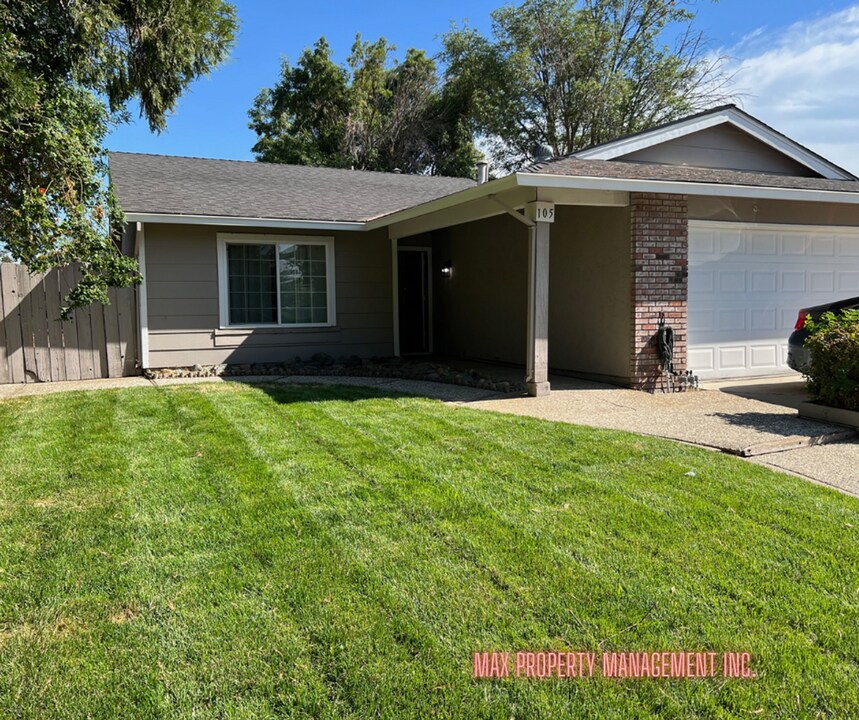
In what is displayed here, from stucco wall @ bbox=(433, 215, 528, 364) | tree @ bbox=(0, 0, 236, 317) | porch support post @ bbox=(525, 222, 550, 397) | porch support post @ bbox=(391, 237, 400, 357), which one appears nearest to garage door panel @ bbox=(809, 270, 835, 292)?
stucco wall @ bbox=(433, 215, 528, 364)

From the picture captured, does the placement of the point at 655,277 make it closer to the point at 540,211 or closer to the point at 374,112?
the point at 540,211

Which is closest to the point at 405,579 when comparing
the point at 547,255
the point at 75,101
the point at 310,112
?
the point at 547,255

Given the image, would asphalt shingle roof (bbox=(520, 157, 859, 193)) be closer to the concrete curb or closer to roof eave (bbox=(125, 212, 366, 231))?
the concrete curb

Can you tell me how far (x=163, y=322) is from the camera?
1003cm

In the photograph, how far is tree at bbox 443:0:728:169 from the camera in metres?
25.7

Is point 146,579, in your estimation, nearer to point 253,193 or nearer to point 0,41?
point 0,41

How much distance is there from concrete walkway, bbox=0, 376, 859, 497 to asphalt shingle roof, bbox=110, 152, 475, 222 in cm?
291

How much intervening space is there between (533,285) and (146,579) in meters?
5.71

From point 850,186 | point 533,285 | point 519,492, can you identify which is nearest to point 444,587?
point 519,492

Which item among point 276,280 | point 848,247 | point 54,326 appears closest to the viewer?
point 54,326

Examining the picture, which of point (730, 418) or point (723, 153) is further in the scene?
point (723, 153)

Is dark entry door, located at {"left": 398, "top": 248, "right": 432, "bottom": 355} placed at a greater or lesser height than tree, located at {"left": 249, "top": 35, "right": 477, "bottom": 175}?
lesser

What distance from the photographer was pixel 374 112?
28.8 meters

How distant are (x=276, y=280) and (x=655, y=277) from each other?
6.31 meters
